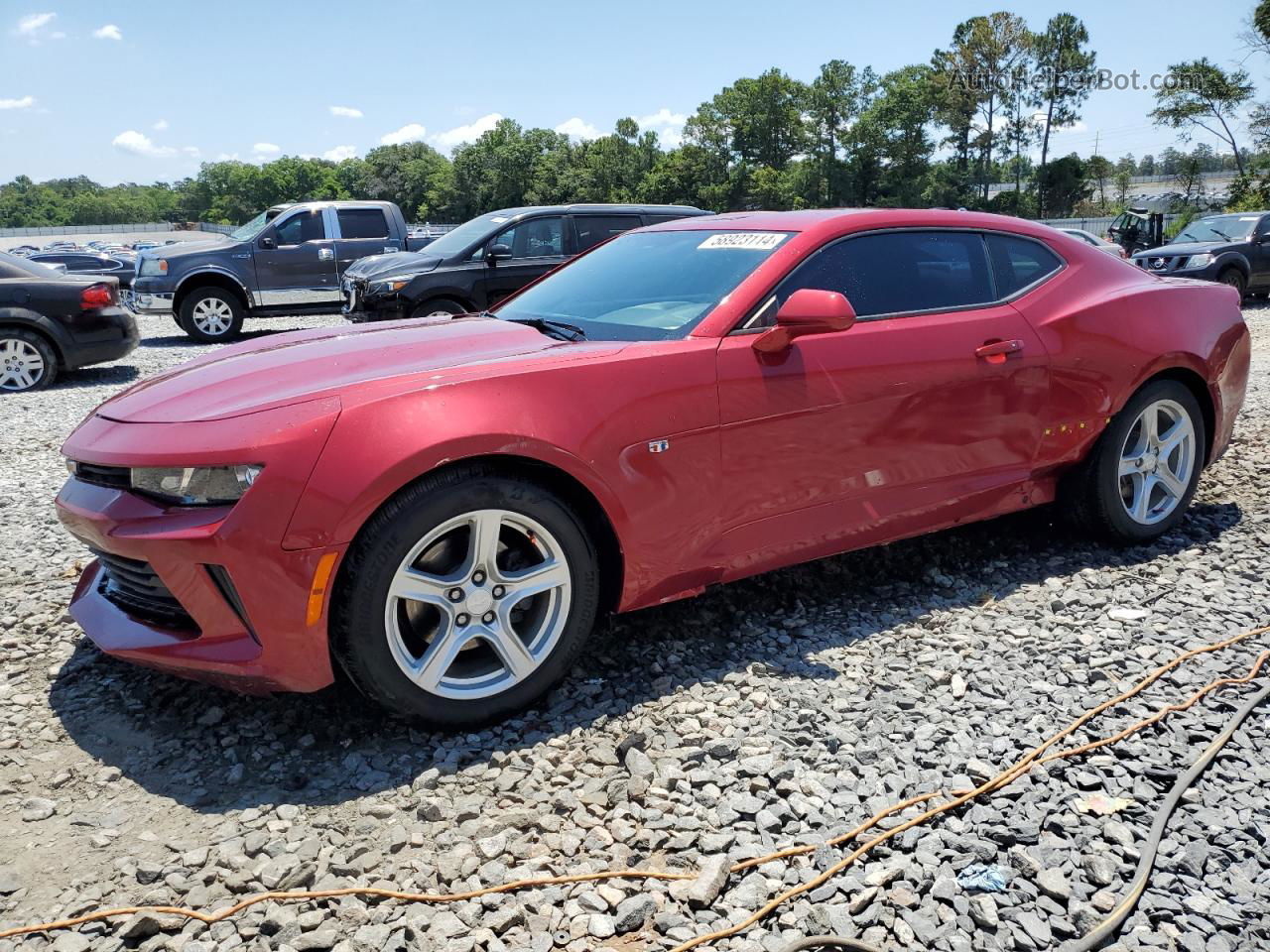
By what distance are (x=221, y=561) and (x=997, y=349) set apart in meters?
2.89

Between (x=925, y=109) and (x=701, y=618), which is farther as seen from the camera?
(x=925, y=109)

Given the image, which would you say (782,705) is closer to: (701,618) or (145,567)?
(701,618)

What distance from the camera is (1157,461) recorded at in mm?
4340

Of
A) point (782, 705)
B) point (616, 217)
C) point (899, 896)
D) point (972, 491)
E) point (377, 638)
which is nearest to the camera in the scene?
point (899, 896)

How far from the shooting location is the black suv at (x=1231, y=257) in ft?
51.1

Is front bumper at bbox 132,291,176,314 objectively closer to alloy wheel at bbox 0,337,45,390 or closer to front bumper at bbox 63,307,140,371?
front bumper at bbox 63,307,140,371

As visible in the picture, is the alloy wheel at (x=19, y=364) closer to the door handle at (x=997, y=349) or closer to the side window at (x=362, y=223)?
the side window at (x=362, y=223)

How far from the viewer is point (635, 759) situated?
270 cm

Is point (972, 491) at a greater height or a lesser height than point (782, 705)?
greater

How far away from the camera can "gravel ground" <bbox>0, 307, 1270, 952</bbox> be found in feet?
6.91

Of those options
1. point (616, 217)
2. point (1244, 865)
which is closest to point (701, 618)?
point (1244, 865)

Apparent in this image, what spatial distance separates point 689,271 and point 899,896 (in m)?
2.25

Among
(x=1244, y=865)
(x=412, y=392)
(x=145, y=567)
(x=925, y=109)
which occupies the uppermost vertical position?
(x=925, y=109)

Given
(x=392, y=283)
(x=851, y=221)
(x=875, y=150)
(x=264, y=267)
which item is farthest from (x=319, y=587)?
(x=875, y=150)
